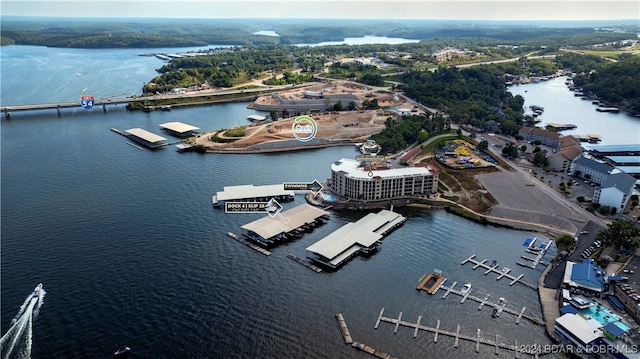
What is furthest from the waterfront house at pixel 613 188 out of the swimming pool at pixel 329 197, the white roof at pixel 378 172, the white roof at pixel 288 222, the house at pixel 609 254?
the white roof at pixel 288 222

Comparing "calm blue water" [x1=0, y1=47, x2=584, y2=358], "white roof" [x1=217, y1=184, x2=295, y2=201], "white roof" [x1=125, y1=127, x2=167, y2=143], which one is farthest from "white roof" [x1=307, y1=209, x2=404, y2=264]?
"white roof" [x1=125, y1=127, x2=167, y2=143]

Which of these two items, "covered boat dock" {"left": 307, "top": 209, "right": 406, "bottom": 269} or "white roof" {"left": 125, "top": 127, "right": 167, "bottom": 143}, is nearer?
"covered boat dock" {"left": 307, "top": 209, "right": 406, "bottom": 269}

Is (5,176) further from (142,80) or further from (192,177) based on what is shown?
(142,80)

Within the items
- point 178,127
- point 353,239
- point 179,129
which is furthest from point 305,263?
point 178,127

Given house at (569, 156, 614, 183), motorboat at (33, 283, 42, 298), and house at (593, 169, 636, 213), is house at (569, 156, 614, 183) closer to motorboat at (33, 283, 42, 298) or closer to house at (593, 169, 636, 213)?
house at (593, 169, 636, 213)

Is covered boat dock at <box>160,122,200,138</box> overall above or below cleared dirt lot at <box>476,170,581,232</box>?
above

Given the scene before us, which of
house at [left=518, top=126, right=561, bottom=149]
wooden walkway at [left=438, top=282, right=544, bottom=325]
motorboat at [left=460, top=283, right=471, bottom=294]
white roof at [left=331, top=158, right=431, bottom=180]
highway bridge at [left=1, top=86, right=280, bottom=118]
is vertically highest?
highway bridge at [left=1, top=86, right=280, bottom=118]

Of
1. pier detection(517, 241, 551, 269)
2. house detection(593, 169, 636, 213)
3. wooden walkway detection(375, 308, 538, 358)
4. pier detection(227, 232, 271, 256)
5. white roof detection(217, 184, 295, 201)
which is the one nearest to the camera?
wooden walkway detection(375, 308, 538, 358)
